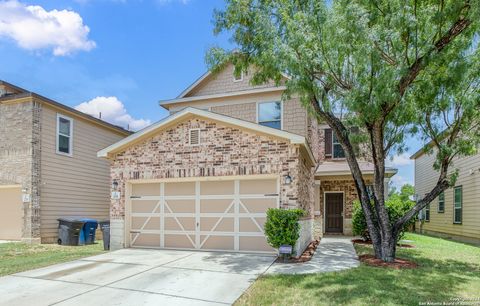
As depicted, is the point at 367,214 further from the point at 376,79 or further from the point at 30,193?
the point at 30,193

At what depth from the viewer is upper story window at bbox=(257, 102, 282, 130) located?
14758mm

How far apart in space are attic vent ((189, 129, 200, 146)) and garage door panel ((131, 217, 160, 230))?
2784mm

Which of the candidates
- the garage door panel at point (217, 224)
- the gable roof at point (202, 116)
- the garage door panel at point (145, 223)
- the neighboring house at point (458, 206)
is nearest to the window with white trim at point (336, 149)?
the neighboring house at point (458, 206)

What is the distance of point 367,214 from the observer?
384 inches

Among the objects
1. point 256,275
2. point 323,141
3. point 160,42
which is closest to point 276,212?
point 256,275

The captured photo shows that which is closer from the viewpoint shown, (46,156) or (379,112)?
(379,112)

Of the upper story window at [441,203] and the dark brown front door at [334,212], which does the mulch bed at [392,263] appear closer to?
the dark brown front door at [334,212]

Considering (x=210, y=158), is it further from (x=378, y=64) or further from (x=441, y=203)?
(x=441, y=203)

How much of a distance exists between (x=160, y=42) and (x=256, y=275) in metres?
12.4

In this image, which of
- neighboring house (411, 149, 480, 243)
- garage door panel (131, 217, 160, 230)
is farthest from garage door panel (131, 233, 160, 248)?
neighboring house (411, 149, 480, 243)

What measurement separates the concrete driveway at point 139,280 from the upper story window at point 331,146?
9.41 m

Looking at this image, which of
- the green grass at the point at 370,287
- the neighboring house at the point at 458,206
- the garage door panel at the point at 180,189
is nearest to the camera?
the green grass at the point at 370,287

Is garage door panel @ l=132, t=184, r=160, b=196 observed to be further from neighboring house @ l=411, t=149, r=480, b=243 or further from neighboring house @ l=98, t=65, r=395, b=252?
neighboring house @ l=411, t=149, r=480, b=243

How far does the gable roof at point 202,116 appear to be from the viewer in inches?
388
